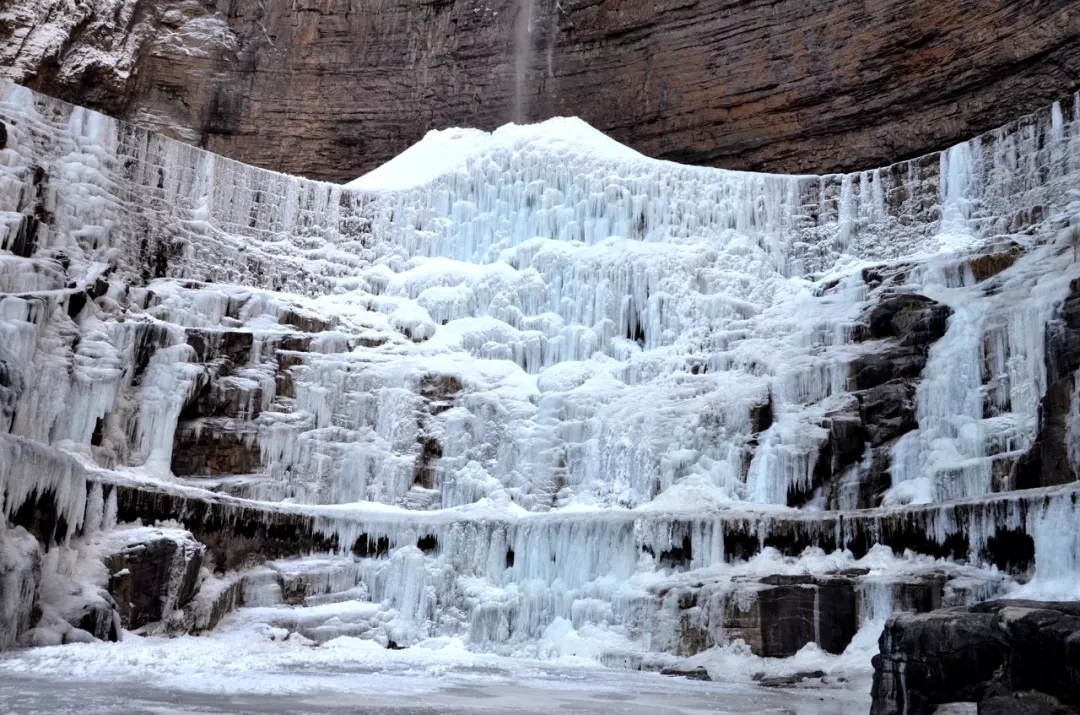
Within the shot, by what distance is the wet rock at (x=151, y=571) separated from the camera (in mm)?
16000

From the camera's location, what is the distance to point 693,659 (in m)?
16.1

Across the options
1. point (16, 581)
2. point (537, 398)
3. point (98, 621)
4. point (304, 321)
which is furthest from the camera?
point (304, 321)

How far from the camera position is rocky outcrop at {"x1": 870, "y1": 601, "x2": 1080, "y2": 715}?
23.9ft

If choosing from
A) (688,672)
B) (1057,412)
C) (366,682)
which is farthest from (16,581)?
(1057,412)

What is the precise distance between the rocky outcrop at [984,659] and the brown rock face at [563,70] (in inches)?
898

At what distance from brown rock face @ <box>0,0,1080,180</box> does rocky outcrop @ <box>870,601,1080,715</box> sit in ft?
74.9

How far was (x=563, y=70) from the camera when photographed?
3591 centimetres

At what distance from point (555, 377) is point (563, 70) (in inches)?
580

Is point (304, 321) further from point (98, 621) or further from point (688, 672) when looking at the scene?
point (688, 672)

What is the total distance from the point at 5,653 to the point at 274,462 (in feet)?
35.5

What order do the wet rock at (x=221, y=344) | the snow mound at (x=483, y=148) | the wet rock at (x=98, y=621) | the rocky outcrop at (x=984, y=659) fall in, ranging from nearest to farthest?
the rocky outcrop at (x=984, y=659), the wet rock at (x=98, y=621), the wet rock at (x=221, y=344), the snow mound at (x=483, y=148)

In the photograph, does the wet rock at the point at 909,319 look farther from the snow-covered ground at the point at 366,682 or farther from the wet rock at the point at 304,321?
the wet rock at the point at 304,321

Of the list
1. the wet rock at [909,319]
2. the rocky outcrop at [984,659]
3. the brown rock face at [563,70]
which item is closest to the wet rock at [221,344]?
the wet rock at [909,319]

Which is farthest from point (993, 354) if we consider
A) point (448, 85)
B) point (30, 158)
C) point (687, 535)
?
point (448, 85)
